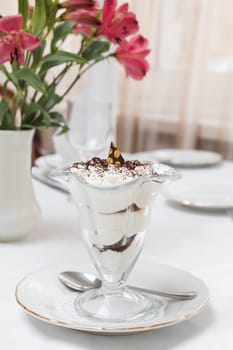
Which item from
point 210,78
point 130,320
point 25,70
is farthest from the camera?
point 210,78

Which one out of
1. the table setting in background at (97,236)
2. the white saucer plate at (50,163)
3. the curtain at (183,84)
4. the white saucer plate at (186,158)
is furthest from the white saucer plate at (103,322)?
the curtain at (183,84)

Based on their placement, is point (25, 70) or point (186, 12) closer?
point (25, 70)

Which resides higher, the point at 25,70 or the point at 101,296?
the point at 25,70

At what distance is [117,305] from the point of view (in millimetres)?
690

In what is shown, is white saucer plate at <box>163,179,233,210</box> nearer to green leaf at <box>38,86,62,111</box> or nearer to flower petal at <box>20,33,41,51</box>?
green leaf at <box>38,86,62,111</box>

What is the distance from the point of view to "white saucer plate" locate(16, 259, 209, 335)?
62 centimetres

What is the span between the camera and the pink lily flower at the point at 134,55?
104 cm

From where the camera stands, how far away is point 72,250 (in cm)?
95

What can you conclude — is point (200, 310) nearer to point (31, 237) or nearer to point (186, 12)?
point (31, 237)

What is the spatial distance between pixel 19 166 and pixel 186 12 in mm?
1746

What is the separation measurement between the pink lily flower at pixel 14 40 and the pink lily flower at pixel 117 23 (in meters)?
0.16

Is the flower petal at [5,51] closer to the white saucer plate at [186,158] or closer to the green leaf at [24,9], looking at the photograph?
the green leaf at [24,9]

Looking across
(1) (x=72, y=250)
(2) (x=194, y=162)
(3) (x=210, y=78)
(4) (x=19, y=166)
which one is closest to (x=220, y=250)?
(1) (x=72, y=250)

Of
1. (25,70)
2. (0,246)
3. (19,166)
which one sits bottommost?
(0,246)
